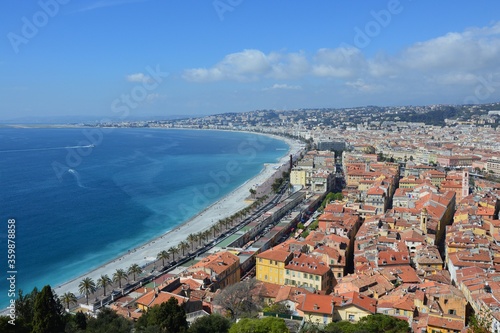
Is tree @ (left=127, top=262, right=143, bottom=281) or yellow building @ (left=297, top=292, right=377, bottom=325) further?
tree @ (left=127, top=262, right=143, bottom=281)

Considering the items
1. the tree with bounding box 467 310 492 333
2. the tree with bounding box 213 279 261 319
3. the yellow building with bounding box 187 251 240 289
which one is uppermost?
the tree with bounding box 467 310 492 333

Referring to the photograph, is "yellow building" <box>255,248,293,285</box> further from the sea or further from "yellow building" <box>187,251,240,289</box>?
the sea

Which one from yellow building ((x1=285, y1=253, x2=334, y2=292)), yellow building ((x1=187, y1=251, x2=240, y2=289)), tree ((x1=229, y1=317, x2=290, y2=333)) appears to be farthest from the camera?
yellow building ((x1=187, y1=251, x2=240, y2=289))

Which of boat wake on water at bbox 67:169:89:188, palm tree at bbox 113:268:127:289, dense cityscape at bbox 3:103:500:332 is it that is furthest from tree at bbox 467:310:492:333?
boat wake on water at bbox 67:169:89:188

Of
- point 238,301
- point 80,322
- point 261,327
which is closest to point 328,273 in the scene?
point 238,301

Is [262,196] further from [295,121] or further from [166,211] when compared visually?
[295,121]

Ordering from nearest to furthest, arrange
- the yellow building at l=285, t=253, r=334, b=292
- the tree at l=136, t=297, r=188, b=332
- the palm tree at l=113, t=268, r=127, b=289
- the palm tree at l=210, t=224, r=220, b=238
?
the tree at l=136, t=297, r=188, b=332
the yellow building at l=285, t=253, r=334, b=292
the palm tree at l=113, t=268, r=127, b=289
the palm tree at l=210, t=224, r=220, b=238

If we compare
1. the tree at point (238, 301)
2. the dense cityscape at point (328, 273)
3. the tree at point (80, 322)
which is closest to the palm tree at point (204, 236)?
the dense cityscape at point (328, 273)
